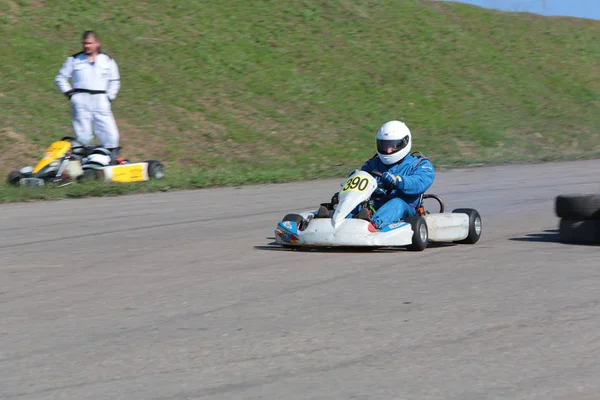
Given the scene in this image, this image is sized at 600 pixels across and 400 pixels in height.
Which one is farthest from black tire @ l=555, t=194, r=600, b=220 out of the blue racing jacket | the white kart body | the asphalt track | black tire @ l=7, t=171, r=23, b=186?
black tire @ l=7, t=171, r=23, b=186

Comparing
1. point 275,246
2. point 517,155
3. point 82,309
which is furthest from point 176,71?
point 82,309

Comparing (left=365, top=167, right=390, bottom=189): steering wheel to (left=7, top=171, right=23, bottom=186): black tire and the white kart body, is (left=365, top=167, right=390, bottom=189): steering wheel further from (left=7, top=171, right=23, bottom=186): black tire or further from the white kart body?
(left=7, top=171, right=23, bottom=186): black tire

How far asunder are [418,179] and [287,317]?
3064mm

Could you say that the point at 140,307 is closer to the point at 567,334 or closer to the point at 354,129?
the point at 567,334

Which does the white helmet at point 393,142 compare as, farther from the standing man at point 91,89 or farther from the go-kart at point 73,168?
the standing man at point 91,89

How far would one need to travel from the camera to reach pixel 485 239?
8430mm

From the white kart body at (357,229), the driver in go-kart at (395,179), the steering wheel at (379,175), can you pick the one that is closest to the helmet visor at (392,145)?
the driver in go-kart at (395,179)

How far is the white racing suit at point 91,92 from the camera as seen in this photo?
14.2 meters

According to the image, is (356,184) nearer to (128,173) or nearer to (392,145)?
(392,145)

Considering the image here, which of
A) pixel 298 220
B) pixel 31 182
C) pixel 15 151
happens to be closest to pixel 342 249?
pixel 298 220

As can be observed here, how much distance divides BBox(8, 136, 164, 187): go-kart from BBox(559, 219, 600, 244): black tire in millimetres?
7715

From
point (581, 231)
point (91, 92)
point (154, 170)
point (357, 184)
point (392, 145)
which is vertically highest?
point (91, 92)

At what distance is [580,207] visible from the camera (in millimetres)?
7863

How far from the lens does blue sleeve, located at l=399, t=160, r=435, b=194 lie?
786 cm
